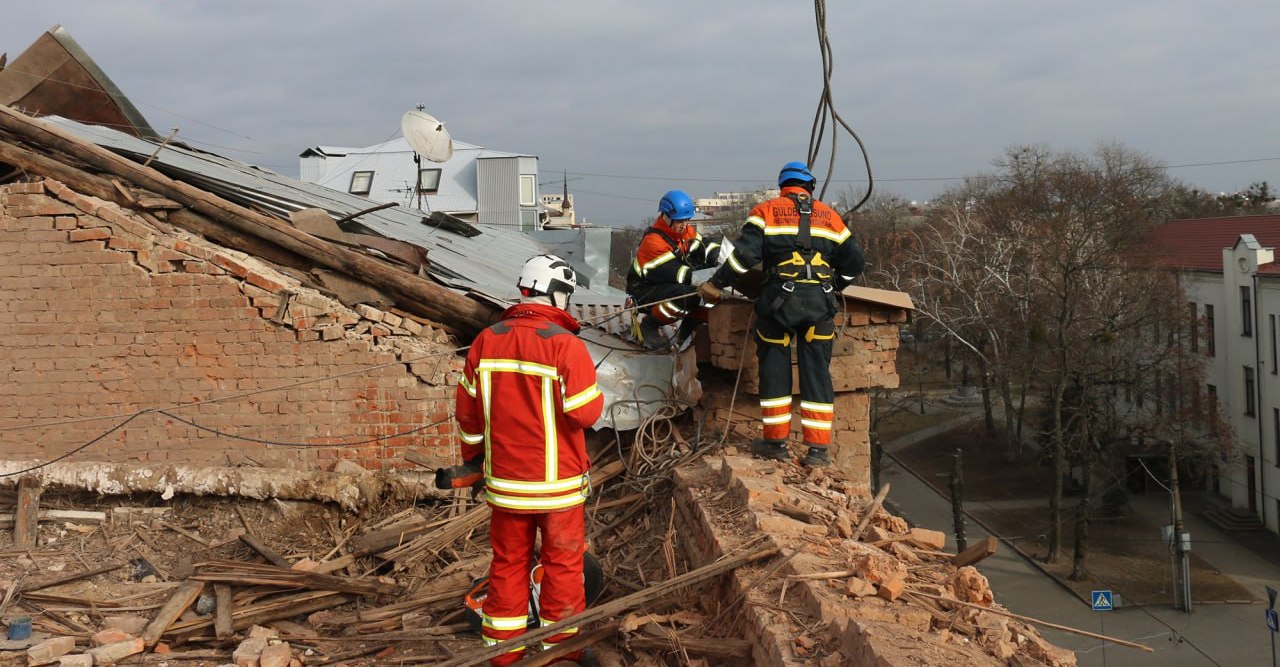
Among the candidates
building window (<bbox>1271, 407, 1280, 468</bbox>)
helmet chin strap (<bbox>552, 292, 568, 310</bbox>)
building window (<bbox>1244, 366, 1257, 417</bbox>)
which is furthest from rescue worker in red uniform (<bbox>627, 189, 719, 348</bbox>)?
building window (<bbox>1244, 366, 1257, 417</bbox>)

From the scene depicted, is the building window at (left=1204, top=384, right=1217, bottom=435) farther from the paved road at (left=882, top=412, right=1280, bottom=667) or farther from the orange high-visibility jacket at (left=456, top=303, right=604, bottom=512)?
the orange high-visibility jacket at (left=456, top=303, right=604, bottom=512)

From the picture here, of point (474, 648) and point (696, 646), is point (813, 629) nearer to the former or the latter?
point (696, 646)

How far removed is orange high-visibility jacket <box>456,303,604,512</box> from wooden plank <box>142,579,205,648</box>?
6.47ft

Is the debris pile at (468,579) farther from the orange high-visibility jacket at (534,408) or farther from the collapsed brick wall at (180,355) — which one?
the orange high-visibility jacket at (534,408)

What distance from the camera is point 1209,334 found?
28484 millimetres

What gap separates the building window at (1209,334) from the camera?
28.4 meters

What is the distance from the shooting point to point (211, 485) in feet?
20.9

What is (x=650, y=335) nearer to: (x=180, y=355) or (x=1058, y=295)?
(x=180, y=355)

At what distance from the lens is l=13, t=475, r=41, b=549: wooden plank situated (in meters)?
6.31

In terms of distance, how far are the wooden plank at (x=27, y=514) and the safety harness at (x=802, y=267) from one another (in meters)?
5.00

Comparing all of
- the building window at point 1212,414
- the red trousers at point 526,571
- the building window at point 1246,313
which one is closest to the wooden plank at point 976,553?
the red trousers at point 526,571

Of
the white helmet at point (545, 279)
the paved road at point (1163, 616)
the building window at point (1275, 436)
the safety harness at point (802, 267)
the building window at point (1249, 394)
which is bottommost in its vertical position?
the paved road at point (1163, 616)

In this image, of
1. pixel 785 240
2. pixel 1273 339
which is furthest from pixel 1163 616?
pixel 785 240

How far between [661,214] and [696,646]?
4.17m
